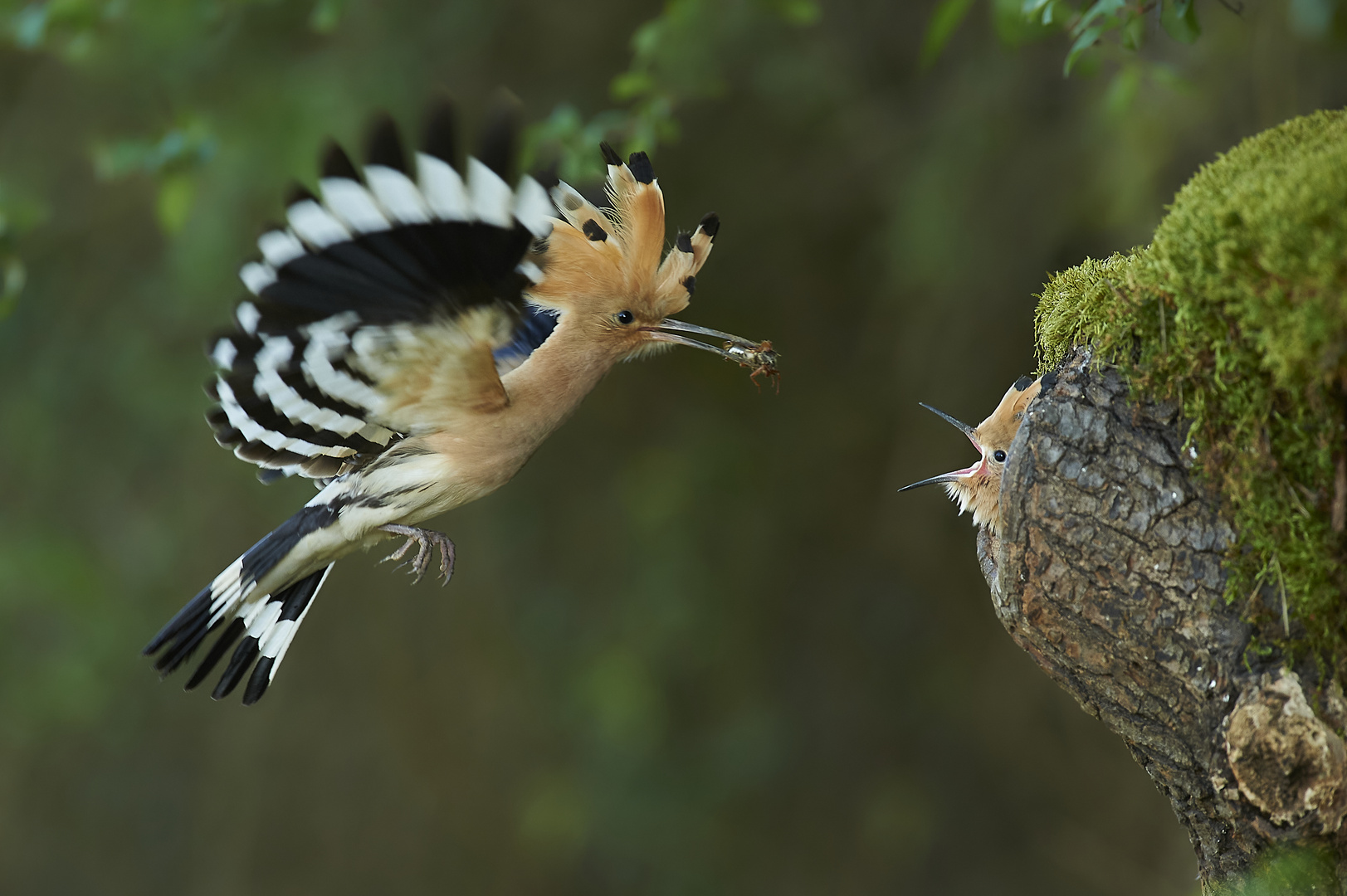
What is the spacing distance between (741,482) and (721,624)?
551 mm

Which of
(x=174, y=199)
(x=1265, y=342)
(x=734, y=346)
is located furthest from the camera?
(x=174, y=199)

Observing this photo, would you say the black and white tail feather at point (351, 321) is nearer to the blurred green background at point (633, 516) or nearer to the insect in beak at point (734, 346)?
the insect in beak at point (734, 346)

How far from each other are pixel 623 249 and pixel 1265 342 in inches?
35.9

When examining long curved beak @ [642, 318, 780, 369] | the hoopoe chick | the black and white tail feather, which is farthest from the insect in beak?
the hoopoe chick

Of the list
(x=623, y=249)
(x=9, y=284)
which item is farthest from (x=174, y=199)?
(x=623, y=249)

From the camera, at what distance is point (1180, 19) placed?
58.5 inches

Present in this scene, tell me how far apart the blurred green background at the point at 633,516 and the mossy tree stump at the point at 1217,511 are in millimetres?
1468

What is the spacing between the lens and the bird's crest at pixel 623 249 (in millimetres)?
1579

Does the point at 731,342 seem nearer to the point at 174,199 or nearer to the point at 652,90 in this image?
the point at 652,90

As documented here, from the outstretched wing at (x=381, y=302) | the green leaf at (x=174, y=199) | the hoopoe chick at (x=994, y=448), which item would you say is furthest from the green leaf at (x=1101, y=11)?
the green leaf at (x=174, y=199)

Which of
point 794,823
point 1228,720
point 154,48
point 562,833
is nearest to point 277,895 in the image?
point 562,833

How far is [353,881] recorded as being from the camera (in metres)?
4.87

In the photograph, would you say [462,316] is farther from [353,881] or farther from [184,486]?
[353,881]

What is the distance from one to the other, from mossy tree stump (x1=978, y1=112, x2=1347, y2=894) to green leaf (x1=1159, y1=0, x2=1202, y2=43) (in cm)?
27
